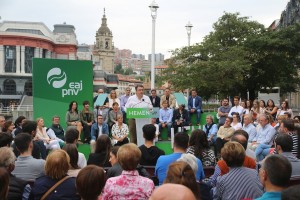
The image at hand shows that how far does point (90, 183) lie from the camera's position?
3.44 m

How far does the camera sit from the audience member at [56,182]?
4035 mm

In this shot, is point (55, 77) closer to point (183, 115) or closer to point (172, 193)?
point (183, 115)

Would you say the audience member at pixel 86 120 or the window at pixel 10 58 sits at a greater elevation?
the window at pixel 10 58

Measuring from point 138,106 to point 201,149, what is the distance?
5.37m

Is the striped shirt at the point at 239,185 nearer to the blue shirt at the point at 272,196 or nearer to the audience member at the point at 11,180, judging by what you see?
the blue shirt at the point at 272,196

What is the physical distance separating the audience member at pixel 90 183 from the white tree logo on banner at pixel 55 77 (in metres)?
8.43

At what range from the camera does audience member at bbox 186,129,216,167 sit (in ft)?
20.0

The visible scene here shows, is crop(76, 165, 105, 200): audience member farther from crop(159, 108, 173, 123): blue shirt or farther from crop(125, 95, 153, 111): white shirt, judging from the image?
crop(159, 108, 173, 123): blue shirt

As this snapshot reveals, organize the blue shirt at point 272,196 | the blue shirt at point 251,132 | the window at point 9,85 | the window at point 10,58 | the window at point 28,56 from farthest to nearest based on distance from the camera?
the window at point 28,56, the window at point 9,85, the window at point 10,58, the blue shirt at point 251,132, the blue shirt at point 272,196

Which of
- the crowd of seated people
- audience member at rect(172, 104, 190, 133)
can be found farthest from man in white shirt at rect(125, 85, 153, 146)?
the crowd of seated people

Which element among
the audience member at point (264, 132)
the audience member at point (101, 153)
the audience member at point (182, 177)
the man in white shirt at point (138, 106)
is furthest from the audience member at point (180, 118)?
the audience member at point (182, 177)

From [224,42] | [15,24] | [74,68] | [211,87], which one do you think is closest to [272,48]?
[224,42]

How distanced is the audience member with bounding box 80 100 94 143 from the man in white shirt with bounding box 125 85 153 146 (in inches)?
49.4

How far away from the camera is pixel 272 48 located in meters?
38.0
